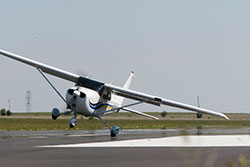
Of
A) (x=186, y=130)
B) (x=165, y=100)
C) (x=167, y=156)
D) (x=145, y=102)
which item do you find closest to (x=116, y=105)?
(x=145, y=102)

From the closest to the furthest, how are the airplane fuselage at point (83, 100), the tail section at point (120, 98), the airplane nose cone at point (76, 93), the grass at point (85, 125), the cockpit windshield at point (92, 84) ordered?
1. the airplane nose cone at point (76, 93)
2. the airplane fuselage at point (83, 100)
3. the cockpit windshield at point (92, 84)
4. the tail section at point (120, 98)
5. the grass at point (85, 125)

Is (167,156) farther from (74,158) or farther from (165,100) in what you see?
(165,100)

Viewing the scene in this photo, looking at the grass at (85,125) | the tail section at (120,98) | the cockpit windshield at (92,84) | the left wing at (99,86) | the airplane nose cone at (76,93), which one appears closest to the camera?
the airplane nose cone at (76,93)

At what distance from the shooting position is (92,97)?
28.5 metres

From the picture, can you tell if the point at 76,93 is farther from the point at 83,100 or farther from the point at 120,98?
the point at 120,98

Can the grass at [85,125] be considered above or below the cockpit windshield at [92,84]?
below

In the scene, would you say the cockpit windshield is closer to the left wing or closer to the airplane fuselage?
the left wing

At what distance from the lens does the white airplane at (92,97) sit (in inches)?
1097

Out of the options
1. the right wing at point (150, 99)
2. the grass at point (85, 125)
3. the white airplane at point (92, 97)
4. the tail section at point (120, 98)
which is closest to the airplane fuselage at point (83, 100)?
the white airplane at point (92, 97)

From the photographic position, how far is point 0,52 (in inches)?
1232

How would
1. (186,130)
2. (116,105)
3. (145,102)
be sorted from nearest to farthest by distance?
1. (186,130)
2. (145,102)
3. (116,105)

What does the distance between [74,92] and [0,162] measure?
1533 centimetres

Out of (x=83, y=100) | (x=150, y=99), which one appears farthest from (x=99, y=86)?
(x=150, y=99)

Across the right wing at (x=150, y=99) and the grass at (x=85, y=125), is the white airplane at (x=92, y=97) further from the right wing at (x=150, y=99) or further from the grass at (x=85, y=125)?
the grass at (x=85, y=125)
